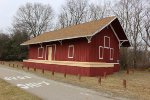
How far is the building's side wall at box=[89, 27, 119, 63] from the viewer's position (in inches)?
1212

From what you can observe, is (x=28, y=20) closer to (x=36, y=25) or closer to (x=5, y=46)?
(x=36, y=25)

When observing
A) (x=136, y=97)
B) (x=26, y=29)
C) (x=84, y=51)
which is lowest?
(x=136, y=97)

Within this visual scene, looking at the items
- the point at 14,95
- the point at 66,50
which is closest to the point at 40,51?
the point at 66,50

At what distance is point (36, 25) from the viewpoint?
81688 millimetres

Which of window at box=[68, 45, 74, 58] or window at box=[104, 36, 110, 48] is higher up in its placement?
A: window at box=[104, 36, 110, 48]

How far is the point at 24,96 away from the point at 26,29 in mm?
64146

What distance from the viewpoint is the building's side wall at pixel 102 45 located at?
30781 millimetres

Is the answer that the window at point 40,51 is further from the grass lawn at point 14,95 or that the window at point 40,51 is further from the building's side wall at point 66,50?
the grass lawn at point 14,95

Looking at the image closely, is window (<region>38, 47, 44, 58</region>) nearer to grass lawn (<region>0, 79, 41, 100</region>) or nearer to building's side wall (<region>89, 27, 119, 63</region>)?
building's side wall (<region>89, 27, 119, 63</region>)

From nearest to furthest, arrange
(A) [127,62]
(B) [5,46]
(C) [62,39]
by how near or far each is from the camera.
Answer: (C) [62,39], (A) [127,62], (B) [5,46]

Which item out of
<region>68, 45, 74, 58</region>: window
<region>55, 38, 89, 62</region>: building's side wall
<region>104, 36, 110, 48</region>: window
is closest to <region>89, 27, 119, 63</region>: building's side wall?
<region>104, 36, 110, 48</region>: window

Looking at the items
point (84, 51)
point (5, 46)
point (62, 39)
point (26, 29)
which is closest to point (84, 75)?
point (84, 51)

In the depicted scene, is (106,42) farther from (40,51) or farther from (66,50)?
(40,51)

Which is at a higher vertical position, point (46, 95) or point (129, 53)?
point (129, 53)
